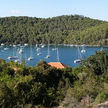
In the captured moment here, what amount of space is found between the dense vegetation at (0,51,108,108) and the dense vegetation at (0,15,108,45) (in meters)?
75.8

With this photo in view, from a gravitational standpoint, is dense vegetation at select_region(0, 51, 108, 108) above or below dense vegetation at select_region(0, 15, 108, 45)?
below

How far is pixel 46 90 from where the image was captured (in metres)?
16.1

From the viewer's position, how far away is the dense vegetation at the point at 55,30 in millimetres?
102000

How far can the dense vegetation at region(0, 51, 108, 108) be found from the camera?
12807mm

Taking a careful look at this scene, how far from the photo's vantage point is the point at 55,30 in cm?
12862

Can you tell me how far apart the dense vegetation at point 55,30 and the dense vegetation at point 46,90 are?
7576cm

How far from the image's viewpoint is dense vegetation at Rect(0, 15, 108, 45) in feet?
335

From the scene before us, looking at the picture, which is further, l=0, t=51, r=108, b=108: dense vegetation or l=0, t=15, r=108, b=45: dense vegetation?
l=0, t=15, r=108, b=45: dense vegetation

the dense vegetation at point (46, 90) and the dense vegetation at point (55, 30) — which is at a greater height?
the dense vegetation at point (55, 30)

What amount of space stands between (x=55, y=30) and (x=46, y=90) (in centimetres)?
11340

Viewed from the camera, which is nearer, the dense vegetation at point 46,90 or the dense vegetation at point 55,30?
the dense vegetation at point 46,90

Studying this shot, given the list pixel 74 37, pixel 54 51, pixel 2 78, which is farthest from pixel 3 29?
pixel 2 78

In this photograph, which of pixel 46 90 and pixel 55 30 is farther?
pixel 55 30

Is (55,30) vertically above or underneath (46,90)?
above
